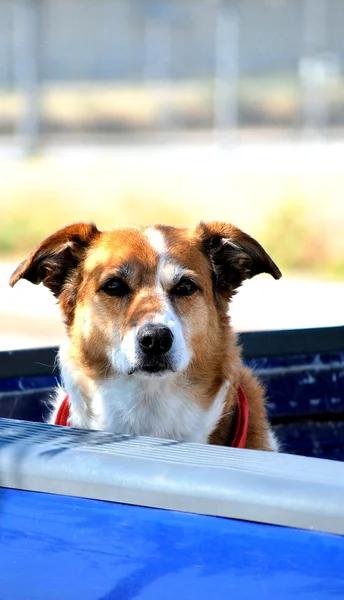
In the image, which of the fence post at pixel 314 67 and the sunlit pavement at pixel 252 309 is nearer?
the sunlit pavement at pixel 252 309

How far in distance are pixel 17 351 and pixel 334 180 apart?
14293 millimetres

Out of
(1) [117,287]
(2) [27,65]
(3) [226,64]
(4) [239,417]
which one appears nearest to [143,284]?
(1) [117,287]

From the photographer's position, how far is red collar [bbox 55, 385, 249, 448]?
3.20 m

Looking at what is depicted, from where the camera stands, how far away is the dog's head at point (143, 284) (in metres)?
3.16

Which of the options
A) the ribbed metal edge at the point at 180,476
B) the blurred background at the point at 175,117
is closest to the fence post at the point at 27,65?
the blurred background at the point at 175,117

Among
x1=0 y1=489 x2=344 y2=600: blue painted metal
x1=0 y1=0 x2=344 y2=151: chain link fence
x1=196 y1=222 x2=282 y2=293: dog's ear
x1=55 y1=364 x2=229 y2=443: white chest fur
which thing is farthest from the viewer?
x1=0 y1=0 x2=344 y2=151: chain link fence

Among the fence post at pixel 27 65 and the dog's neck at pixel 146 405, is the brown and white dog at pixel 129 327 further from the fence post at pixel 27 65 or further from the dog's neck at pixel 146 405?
the fence post at pixel 27 65

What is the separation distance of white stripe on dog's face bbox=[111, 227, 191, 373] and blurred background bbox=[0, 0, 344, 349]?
35.6 ft

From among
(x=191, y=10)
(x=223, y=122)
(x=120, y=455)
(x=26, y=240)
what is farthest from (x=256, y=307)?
(x=191, y=10)

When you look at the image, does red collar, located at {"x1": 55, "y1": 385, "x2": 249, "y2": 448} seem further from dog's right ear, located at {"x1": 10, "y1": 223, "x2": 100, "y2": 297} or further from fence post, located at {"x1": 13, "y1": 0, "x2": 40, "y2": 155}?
fence post, located at {"x1": 13, "y1": 0, "x2": 40, "y2": 155}

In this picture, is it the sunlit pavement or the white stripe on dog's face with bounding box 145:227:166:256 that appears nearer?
Answer: the white stripe on dog's face with bounding box 145:227:166:256

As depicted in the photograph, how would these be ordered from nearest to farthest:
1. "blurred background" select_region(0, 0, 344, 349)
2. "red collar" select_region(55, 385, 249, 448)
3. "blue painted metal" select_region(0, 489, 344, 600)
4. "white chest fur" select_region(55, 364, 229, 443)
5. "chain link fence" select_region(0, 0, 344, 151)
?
"blue painted metal" select_region(0, 489, 344, 600)
"red collar" select_region(55, 385, 249, 448)
"white chest fur" select_region(55, 364, 229, 443)
"blurred background" select_region(0, 0, 344, 349)
"chain link fence" select_region(0, 0, 344, 151)

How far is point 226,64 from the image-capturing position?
811 inches

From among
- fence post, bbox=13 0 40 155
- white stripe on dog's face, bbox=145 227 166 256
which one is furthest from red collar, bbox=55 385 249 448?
fence post, bbox=13 0 40 155
